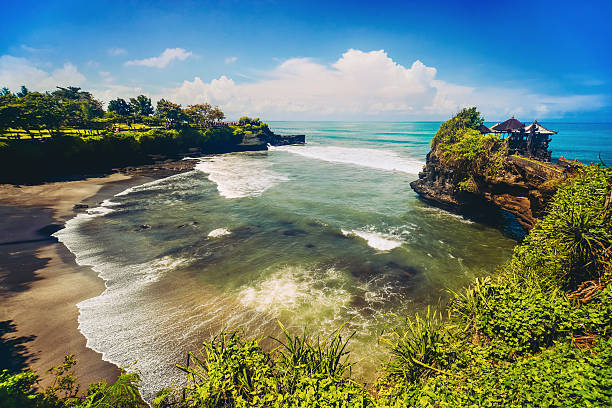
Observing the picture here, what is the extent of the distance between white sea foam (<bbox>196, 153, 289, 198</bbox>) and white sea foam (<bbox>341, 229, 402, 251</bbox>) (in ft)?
59.3

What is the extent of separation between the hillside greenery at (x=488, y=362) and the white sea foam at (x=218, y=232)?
14.4 metres

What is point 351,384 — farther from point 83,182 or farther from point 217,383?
point 83,182

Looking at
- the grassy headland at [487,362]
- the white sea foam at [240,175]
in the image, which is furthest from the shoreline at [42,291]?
the white sea foam at [240,175]

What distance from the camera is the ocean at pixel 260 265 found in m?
11.9

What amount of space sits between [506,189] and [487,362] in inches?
857

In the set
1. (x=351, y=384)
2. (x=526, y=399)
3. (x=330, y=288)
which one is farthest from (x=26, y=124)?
(x=526, y=399)

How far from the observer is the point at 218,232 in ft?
76.1

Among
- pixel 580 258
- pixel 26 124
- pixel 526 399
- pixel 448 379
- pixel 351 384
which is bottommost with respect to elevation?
pixel 351 384

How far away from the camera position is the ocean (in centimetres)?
1192

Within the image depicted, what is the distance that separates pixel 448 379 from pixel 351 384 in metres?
2.64

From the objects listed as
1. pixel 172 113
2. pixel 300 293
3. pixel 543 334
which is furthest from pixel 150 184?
pixel 543 334

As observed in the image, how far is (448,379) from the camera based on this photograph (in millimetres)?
6504

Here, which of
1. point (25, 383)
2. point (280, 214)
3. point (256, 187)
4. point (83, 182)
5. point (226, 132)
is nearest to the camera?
point (25, 383)

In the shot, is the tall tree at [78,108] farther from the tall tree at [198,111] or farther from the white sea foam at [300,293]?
the white sea foam at [300,293]
